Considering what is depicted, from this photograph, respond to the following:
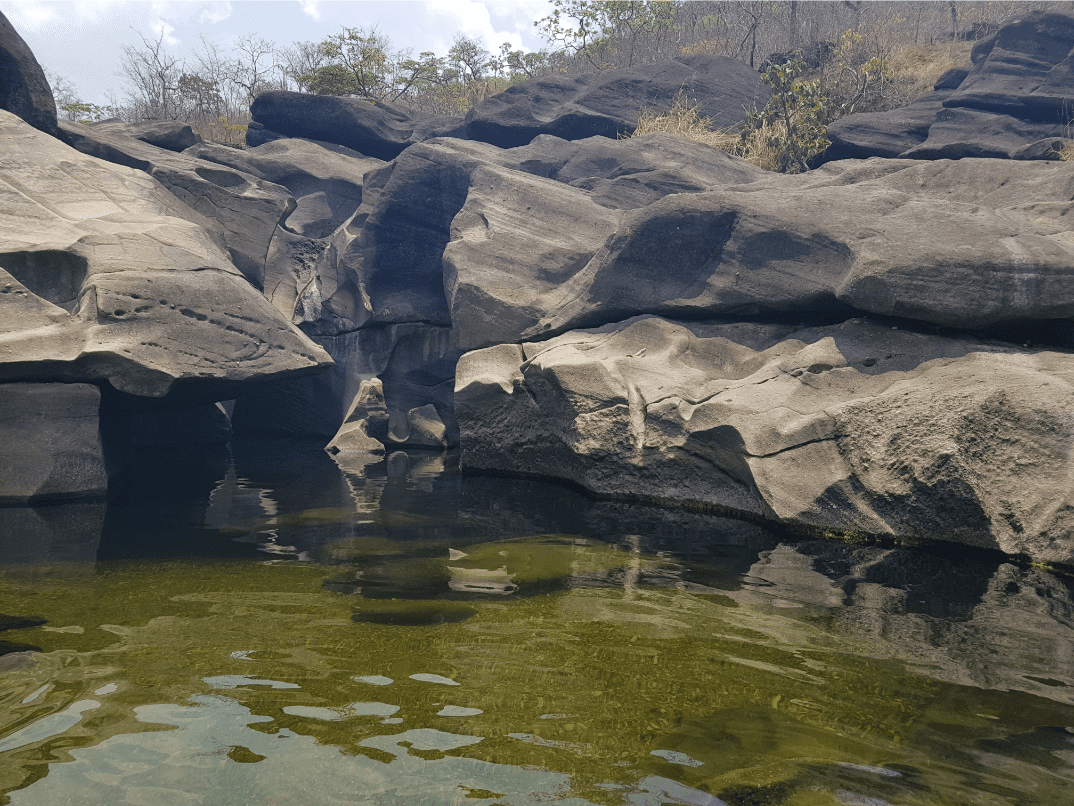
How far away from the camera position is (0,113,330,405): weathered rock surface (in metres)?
7.52

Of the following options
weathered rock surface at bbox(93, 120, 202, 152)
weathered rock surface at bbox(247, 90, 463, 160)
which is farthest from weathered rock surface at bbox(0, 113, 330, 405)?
weathered rock surface at bbox(247, 90, 463, 160)

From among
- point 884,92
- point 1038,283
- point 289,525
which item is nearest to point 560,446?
point 289,525

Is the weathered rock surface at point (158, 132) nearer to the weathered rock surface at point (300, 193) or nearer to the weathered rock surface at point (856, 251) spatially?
the weathered rock surface at point (300, 193)

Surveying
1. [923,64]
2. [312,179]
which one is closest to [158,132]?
[312,179]

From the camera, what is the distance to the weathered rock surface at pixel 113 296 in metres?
7.52

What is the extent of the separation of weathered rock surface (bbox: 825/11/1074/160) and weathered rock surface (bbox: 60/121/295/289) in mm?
9802

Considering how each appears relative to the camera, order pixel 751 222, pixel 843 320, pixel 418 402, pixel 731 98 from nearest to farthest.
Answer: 1. pixel 843 320
2. pixel 751 222
3. pixel 418 402
4. pixel 731 98

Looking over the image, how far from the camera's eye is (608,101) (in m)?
15.9

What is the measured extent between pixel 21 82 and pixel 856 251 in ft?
35.4

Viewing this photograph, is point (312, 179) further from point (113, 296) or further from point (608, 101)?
point (113, 296)

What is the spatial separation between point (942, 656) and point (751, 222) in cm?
596

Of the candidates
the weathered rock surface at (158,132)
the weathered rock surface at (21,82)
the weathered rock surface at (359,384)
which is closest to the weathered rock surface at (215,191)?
Result: the weathered rock surface at (158,132)

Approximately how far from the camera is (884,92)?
635 inches

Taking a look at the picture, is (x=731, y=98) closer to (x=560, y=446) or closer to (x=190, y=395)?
(x=560, y=446)
